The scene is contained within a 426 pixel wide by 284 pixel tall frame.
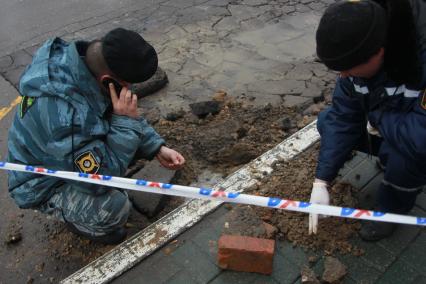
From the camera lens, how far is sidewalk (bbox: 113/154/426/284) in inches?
95.8

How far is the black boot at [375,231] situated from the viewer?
2.57 meters

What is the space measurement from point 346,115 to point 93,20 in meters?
4.74

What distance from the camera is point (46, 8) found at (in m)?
6.63

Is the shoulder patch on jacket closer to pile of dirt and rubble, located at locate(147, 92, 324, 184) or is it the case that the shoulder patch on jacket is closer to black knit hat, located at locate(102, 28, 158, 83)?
black knit hat, located at locate(102, 28, 158, 83)

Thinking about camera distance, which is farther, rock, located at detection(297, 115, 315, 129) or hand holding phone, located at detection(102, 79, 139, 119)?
rock, located at detection(297, 115, 315, 129)

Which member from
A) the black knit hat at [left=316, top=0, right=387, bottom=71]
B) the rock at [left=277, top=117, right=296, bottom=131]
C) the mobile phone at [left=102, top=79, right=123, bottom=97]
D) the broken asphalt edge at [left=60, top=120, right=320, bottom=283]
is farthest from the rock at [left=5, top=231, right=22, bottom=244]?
the black knit hat at [left=316, top=0, right=387, bottom=71]

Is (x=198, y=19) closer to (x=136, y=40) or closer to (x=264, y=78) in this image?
(x=264, y=78)

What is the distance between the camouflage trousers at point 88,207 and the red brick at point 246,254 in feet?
2.46

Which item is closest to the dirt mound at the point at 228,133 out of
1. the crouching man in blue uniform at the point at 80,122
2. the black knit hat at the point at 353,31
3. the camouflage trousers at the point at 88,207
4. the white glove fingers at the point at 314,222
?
the camouflage trousers at the point at 88,207

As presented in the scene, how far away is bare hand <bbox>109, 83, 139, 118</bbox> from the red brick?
3.13 feet

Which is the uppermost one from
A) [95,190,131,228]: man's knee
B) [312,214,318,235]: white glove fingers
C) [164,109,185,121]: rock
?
[95,190,131,228]: man's knee

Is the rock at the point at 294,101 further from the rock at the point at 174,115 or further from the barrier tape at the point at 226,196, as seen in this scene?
the barrier tape at the point at 226,196

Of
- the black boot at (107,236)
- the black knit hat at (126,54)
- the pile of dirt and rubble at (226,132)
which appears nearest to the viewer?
the black knit hat at (126,54)

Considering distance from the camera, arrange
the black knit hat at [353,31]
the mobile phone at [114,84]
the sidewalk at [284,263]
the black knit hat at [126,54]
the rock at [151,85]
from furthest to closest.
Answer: the rock at [151,85], the sidewalk at [284,263], the mobile phone at [114,84], the black knit hat at [126,54], the black knit hat at [353,31]
